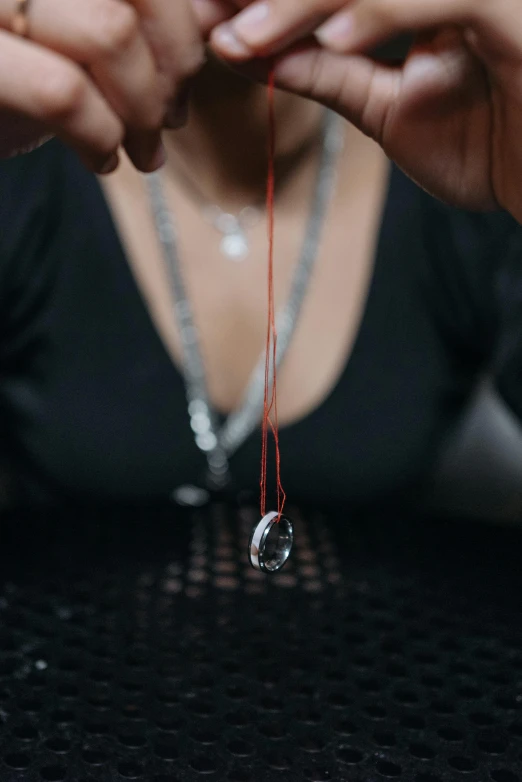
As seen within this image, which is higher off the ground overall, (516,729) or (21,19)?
(21,19)

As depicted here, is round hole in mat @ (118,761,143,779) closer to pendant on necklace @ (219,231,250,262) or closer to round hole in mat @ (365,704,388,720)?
round hole in mat @ (365,704,388,720)

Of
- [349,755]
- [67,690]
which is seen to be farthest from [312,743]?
[67,690]

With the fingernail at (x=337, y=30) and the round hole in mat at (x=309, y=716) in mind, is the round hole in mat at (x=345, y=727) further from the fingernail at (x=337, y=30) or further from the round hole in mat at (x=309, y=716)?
the fingernail at (x=337, y=30)

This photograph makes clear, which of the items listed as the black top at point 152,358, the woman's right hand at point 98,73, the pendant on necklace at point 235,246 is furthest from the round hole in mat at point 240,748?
the pendant on necklace at point 235,246

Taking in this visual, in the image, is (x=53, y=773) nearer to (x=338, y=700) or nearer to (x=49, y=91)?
(x=338, y=700)

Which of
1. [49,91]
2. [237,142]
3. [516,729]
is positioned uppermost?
[49,91]

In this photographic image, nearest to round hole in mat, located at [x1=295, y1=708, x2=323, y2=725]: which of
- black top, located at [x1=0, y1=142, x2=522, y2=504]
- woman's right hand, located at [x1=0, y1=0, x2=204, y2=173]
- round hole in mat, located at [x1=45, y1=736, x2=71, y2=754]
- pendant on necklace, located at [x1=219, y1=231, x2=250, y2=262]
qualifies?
round hole in mat, located at [x1=45, y1=736, x2=71, y2=754]

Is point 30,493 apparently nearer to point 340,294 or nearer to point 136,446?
point 136,446
